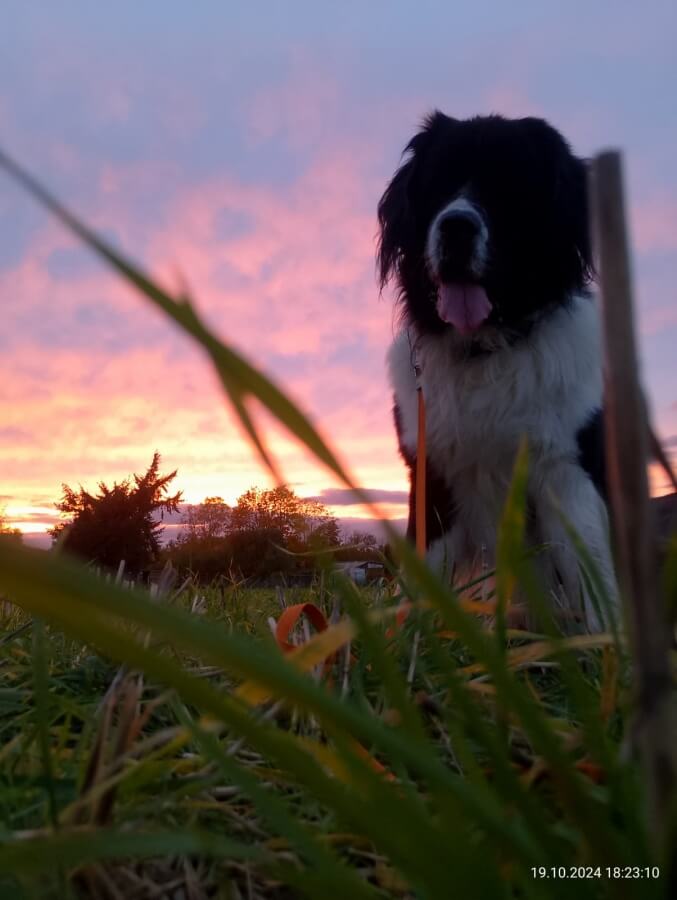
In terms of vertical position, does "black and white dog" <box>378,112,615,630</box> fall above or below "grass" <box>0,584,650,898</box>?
above

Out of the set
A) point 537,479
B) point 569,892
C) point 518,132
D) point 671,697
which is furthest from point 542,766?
point 518,132

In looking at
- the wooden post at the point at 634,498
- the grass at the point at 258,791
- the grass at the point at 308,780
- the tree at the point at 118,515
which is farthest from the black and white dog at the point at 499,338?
the tree at the point at 118,515

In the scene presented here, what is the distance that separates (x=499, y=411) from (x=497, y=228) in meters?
0.78

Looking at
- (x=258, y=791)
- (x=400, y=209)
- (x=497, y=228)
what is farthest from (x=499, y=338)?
(x=258, y=791)

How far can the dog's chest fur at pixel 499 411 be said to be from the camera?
3.08 meters

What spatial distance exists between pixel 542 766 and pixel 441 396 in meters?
2.75

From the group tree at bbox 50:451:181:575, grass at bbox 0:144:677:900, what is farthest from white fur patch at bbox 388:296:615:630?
tree at bbox 50:451:181:575

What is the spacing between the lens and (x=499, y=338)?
3.33 metres

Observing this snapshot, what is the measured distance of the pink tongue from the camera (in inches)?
128

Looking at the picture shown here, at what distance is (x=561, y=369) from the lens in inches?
125

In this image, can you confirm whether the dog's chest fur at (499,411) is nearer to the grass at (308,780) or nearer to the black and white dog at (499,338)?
the black and white dog at (499,338)

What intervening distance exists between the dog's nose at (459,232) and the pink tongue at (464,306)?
0.16 meters

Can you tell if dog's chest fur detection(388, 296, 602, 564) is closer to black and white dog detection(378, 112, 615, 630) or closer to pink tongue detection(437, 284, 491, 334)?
black and white dog detection(378, 112, 615, 630)

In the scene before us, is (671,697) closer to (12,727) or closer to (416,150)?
(12,727)
